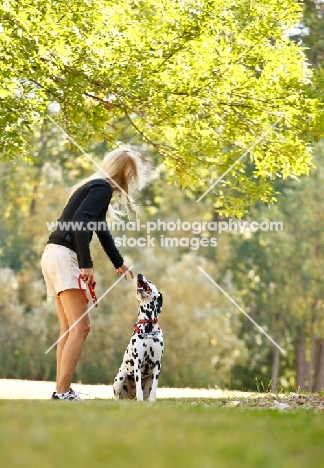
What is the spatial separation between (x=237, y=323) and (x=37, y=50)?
14246mm

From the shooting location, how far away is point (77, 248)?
6035mm

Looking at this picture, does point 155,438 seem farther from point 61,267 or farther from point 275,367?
point 275,367

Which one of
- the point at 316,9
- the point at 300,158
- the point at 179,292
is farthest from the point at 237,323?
the point at 300,158

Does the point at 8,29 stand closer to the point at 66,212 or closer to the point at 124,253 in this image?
the point at 66,212

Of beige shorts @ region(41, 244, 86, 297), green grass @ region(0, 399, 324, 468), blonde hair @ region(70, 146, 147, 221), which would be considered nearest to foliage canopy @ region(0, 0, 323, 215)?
blonde hair @ region(70, 146, 147, 221)

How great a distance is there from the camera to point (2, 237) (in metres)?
21.0

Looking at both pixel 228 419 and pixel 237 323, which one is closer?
pixel 228 419

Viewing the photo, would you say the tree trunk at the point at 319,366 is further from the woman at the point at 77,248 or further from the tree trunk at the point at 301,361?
the woman at the point at 77,248

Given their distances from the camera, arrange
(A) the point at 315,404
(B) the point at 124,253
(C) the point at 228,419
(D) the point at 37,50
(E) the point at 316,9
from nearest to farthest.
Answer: (C) the point at 228,419 → (A) the point at 315,404 → (D) the point at 37,50 → (E) the point at 316,9 → (B) the point at 124,253

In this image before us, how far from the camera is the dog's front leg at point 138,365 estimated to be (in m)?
6.34

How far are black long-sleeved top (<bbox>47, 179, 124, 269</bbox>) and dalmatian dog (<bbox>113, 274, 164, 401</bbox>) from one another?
17.1 inches

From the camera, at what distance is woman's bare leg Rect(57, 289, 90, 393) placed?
20.3 ft

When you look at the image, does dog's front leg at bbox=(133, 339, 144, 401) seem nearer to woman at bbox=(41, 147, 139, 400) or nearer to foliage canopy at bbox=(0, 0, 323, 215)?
woman at bbox=(41, 147, 139, 400)

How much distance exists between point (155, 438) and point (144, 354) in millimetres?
3035
